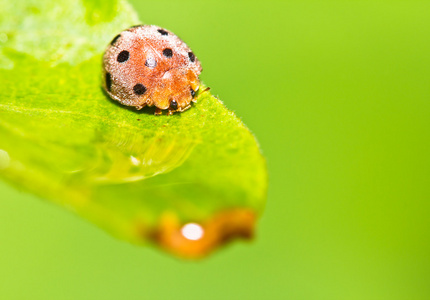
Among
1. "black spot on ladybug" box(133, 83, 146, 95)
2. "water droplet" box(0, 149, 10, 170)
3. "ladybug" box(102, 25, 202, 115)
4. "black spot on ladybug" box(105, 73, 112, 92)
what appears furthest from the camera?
"black spot on ladybug" box(133, 83, 146, 95)

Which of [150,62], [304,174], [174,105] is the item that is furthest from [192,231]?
[304,174]

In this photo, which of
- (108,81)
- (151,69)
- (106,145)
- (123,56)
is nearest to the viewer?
(106,145)

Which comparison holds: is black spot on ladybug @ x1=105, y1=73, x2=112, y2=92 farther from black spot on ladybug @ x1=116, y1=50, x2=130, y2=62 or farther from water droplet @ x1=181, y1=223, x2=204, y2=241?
water droplet @ x1=181, y1=223, x2=204, y2=241

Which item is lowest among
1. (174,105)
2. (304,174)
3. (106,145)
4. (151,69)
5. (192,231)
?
(192,231)

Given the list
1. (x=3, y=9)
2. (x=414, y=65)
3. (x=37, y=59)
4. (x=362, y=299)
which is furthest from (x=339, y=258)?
(x=3, y=9)

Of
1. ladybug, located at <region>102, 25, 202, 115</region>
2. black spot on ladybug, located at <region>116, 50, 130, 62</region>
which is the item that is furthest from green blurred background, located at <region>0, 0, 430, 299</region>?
black spot on ladybug, located at <region>116, 50, 130, 62</region>

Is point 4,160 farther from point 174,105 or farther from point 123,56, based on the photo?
point 123,56

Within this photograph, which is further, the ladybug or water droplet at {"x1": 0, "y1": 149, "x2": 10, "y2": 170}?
the ladybug
